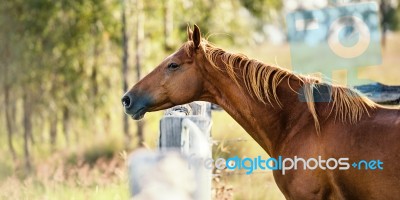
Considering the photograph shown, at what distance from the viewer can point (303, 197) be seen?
5383 mm

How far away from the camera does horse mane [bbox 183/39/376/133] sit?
5.51m

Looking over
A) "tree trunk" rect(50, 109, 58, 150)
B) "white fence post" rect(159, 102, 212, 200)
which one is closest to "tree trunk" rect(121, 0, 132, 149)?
"tree trunk" rect(50, 109, 58, 150)

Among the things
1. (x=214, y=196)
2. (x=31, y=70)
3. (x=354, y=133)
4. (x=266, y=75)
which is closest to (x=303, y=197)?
(x=354, y=133)

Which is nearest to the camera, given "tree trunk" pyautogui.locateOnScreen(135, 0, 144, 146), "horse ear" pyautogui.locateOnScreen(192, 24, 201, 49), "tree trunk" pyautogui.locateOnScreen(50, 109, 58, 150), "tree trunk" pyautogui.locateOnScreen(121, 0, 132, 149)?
"horse ear" pyautogui.locateOnScreen(192, 24, 201, 49)

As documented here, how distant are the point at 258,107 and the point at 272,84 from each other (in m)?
0.21

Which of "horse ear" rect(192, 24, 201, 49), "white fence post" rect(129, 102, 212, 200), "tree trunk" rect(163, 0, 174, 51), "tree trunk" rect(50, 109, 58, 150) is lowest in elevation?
"tree trunk" rect(50, 109, 58, 150)

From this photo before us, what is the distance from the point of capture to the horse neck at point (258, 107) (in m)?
5.70

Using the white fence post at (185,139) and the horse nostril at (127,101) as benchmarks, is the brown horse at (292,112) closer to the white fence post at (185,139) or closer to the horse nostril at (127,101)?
the horse nostril at (127,101)

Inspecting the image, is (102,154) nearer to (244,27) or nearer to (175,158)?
(244,27)

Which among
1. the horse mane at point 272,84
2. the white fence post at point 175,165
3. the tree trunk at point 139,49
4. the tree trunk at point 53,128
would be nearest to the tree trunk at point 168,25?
the tree trunk at point 139,49

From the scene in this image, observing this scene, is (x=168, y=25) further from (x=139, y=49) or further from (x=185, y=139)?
(x=185, y=139)

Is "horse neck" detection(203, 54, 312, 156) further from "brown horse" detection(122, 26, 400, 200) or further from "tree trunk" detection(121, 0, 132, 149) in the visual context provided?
"tree trunk" detection(121, 0, 132, 149)

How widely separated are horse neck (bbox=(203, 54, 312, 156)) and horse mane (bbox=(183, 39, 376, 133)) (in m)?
0.03

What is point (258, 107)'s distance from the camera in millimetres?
5805
